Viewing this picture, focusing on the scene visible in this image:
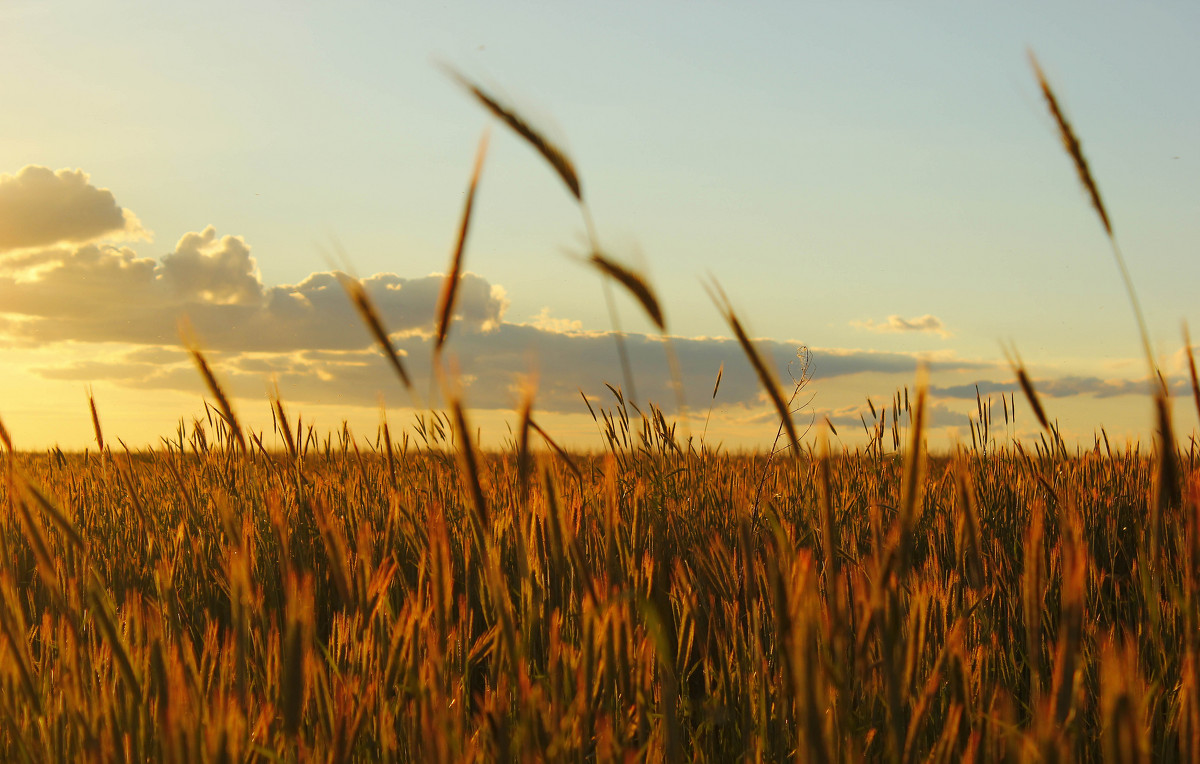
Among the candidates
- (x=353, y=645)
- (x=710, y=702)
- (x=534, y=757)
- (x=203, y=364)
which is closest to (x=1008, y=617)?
(x=710, y=702)

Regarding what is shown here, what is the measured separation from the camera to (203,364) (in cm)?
194

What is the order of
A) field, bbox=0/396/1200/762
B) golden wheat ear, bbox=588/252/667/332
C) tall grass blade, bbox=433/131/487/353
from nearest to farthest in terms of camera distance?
field, bbox=0/396/1200/762 → tall grass blade, bbox=433/131/487/353 → golden wheat ear, bbox=588/252/667/332

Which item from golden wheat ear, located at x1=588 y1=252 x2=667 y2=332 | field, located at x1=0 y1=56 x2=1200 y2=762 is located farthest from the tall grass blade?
golden wheat ear, located at x1=588 y1=252 x2=667 y2=332

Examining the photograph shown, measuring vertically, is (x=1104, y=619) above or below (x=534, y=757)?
below

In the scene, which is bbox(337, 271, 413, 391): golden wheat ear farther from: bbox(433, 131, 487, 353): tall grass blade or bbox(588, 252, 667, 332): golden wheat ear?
bbox(588, 252, 667, 332): golden wheat ear

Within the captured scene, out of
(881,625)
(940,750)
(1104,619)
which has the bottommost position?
(1104,619)

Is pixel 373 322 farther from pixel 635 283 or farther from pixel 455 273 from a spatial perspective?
pixel 635 283

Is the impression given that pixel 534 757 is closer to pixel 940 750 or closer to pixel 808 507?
pixel 940 750

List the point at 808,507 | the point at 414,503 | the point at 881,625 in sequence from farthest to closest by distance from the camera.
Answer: the point at 414,503 < the point at 808,507 < the point at 881,625

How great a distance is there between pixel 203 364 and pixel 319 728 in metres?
1.07

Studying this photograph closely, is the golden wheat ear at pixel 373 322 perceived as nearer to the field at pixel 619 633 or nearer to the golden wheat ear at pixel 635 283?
the field at pixel 619 633

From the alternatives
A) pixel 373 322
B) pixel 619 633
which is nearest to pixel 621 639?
pixel 619 633

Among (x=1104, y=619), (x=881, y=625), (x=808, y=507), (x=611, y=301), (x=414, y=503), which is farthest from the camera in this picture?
(x=414, y=503)

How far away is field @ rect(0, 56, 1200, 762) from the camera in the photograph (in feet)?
3.13
